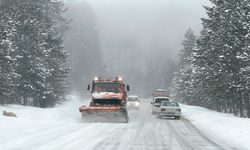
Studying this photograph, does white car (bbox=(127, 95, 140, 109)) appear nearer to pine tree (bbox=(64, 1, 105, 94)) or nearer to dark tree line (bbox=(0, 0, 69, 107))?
dark tree line (bbox=(0, 0, 69, 107))

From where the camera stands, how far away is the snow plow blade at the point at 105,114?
92.2 ft

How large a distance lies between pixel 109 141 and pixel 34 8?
103 feet

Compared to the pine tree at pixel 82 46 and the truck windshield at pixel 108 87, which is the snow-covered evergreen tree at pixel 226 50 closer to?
the truck windshield at pixel 108 87

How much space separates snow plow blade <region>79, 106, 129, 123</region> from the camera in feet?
92.2

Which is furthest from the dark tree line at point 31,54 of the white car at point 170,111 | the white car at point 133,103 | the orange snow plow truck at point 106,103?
the white car at point 133,103

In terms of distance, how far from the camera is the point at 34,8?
147ft

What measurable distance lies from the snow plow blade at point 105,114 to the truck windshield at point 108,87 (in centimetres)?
226

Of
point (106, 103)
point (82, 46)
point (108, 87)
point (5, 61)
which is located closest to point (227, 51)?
point (108, 87)

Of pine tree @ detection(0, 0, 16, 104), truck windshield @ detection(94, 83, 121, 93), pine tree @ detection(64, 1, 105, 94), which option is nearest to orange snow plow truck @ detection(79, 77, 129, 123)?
truck windshield @ detection(94, 83, 121, 93)

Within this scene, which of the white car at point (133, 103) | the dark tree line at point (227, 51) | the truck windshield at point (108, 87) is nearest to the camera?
the truck windshield at point (108, 87)

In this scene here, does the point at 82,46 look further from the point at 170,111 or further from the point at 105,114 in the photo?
the point at 105,114

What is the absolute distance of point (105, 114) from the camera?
28.1 metres

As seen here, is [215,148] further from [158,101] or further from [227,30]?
[158,101]

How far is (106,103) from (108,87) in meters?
1.23
